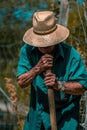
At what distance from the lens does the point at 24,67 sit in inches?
226

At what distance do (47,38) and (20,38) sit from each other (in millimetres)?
7515

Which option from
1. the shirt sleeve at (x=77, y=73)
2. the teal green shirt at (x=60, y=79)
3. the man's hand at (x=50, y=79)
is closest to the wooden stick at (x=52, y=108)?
the man's hand at (x=50, y=79)

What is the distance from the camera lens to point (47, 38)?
18.3ft

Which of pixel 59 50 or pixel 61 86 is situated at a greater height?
pixel 59 50

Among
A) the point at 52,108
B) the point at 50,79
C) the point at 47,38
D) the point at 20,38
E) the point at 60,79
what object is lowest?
the point at 20,38

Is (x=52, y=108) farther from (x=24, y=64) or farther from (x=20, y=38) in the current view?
(x=20, y=38)

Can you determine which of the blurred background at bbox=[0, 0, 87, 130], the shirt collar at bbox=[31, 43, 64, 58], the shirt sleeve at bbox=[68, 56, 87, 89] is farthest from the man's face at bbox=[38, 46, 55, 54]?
the blurred background at bbox=[0, 0, 87, 130]

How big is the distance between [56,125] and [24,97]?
11.6 feet

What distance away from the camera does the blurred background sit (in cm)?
742

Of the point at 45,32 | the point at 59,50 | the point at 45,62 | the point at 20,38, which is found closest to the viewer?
the point at 45,62

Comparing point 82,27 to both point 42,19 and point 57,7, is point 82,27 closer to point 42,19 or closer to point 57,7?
point 57,7

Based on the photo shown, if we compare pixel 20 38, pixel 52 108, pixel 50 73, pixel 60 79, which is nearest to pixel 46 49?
pixel 50 73

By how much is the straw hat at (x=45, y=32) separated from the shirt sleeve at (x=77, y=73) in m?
0.25

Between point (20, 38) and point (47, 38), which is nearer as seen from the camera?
point (47, 38)
